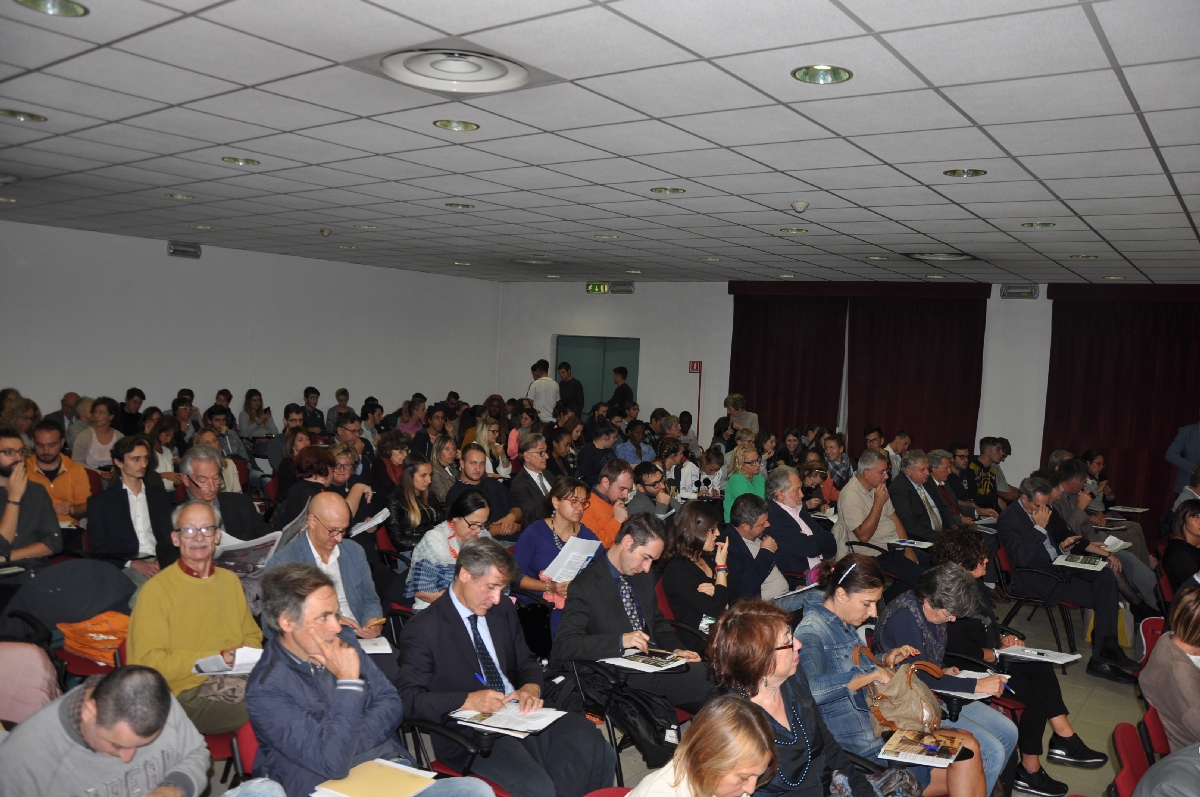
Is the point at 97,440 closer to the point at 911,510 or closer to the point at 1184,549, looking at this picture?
the point at 911,510

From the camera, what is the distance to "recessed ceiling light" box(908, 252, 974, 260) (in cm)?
927

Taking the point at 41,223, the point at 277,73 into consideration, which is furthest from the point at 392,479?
the point at 41,223

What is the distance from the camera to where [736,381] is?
1443 centimetres

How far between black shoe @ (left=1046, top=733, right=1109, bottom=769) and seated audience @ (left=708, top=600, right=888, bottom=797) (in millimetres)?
2386

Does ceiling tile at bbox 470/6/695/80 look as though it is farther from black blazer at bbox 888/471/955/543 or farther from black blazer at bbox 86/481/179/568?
black blazer at bbox 888/471/955/543

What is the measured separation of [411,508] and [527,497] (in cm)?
120

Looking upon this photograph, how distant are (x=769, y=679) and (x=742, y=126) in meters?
2.85

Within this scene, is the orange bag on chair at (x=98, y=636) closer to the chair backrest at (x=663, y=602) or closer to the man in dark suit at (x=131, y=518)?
the man in dark suit at (x=131, y=518)

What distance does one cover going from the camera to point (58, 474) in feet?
21.6

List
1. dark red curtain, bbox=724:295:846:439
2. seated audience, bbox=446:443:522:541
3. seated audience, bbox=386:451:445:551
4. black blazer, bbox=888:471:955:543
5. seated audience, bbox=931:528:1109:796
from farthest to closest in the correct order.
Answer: dark red curtain, bbox=724:295:846:439
black blazer, bbox=888:471:955:543
seated audience, bbox=446:443:522:541
seated audience, bbox=386:451:445:551
seated audience, bbox=931:528:1109:796

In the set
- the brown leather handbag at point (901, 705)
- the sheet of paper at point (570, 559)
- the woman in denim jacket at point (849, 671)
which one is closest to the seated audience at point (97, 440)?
the sheet of paper at point (570, 559)

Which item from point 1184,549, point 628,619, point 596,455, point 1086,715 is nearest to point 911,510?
point 1184,549

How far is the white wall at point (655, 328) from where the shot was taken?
14609 millimetres

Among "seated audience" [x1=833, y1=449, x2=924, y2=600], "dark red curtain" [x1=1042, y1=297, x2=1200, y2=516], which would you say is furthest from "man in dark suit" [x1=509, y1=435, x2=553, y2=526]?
"dark red curtain" [x1=1042, y1=297, x2=1200, y2=516]
